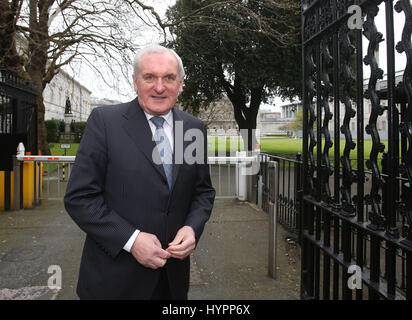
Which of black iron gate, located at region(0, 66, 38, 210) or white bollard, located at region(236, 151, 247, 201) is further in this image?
white bollard, located at region(236, 151, 247, 201)

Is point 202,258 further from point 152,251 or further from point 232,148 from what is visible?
point 232,148

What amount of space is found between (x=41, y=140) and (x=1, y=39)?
18.7 feet

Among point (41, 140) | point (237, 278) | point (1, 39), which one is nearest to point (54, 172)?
point (41, 140)

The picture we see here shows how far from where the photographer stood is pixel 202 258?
15.7 feet

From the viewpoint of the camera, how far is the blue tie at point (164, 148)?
201 cm

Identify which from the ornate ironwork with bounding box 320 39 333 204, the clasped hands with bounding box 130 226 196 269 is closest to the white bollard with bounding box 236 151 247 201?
the ornate ironwork with bounding box 320 39 333 204

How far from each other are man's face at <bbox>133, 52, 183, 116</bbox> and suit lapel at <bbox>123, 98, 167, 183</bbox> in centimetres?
7

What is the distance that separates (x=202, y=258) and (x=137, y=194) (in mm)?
3121

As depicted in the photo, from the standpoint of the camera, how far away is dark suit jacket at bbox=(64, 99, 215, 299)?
1820 mm

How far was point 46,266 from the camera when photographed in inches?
173

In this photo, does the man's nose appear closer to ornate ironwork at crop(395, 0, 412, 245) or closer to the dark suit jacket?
the dark suit jacket

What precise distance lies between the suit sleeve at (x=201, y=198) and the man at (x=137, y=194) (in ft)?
0.07

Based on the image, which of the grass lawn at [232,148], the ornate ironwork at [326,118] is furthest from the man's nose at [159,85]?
the grass lawn at [232,148]

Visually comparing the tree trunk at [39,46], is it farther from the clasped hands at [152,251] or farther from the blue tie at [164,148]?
Result: the clasped hands at [152,251]
